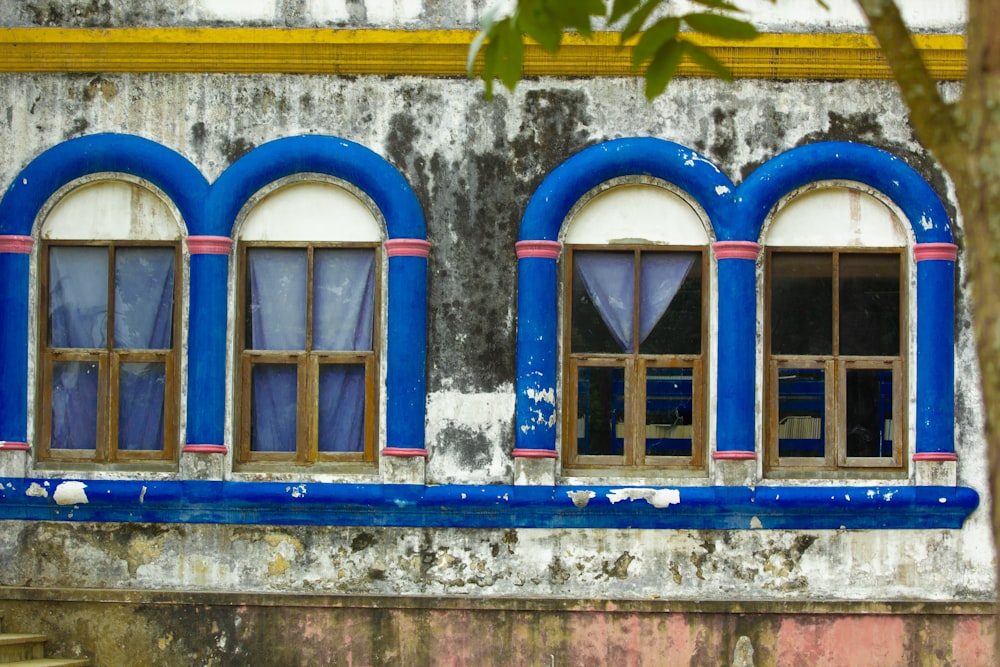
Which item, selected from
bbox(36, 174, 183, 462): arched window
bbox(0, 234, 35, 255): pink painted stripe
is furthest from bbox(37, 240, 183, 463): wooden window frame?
bbox(0, 234, 35, 255): pink painted stripe

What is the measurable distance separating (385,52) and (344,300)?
5.16 feet

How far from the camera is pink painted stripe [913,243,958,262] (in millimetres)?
9062

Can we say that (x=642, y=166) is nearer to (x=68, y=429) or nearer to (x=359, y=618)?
(x=359, y=618)

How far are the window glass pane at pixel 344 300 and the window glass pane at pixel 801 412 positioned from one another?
2.64 metres

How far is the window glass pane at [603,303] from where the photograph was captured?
918 cm

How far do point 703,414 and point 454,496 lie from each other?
1.65 metres

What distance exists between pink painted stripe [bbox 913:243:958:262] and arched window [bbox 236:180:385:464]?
3.36 metres

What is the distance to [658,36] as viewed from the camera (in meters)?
3.93

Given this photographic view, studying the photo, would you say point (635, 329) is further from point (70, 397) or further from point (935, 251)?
point (70, 397)

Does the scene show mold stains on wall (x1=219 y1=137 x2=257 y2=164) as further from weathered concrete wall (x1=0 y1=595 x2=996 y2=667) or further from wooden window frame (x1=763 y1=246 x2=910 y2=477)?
wooden window frame (x1=763 y1=246 x2=910 y2=477)

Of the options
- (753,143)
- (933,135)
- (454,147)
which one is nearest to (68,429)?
(454,147)

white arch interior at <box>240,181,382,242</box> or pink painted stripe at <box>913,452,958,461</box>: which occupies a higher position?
white arch interior at <box>240,181,382,242</box>

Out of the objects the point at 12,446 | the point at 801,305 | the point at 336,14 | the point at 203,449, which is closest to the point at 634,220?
the point at 801,305

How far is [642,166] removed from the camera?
Result: 29.9ft
